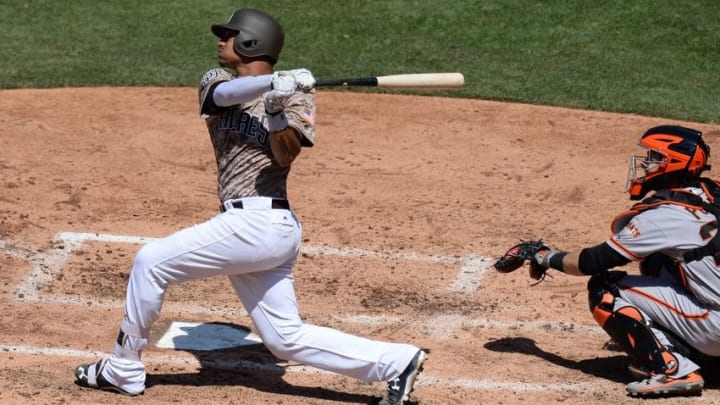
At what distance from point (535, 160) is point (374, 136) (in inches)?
56.0

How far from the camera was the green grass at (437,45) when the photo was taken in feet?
37.1

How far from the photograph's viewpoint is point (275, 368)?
6.10 meters

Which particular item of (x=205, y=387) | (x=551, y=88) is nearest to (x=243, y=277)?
(x=205, y=387)

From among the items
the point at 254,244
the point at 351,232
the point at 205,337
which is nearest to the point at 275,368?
the point at 205,337

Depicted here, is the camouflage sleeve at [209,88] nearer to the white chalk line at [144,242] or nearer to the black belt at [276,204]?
the black belt at [276,204]

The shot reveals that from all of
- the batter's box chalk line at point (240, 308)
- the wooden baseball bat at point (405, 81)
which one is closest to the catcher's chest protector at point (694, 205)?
the wooden baseball bat at point (405, 81)

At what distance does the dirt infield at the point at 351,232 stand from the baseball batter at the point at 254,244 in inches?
13.9

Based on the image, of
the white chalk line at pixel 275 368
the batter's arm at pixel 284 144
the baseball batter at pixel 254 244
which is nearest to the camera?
the batter's arm at pixel 284 144

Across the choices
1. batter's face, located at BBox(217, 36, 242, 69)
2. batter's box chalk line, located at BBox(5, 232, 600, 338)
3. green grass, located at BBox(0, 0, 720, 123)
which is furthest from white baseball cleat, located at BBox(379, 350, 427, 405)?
green grass, located at BBox(0, 0, 720, 123)

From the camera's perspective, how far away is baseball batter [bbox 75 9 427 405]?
5.25m

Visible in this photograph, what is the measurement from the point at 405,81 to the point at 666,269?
64.3 inches

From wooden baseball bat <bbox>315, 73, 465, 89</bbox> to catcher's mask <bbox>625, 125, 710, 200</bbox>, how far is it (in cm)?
100

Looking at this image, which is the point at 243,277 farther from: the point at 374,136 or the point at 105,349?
the point at 374,136

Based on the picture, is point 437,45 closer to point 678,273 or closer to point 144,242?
point 144,242
